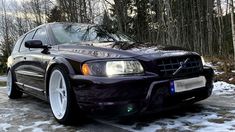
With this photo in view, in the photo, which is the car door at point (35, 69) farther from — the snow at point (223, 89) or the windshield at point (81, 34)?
the snow at point (223, 89)

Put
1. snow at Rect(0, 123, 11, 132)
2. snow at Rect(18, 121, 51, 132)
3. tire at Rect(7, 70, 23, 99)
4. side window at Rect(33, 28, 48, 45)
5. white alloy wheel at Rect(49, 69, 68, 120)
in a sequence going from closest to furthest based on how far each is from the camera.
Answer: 1. snow at Rect(18, 121, 51, 132)
2. snow at Rect(0, 123, 11, 132)
3. white alloy wheel at Rect(49, 69, 68, 120)
4. side window at Rect(33, 28, 48, 45)
5. tire at Rect(7, 70, 23, 99)

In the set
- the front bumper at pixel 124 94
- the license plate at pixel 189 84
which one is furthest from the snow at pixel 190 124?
the license plate at pixel 189 84

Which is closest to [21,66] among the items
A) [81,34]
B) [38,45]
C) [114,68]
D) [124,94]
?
[38,45]

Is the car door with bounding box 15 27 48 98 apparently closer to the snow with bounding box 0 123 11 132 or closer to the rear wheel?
the rear wheel

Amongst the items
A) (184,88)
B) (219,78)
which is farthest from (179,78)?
(219,78)

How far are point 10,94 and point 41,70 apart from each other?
2.51 meters

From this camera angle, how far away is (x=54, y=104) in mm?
4578

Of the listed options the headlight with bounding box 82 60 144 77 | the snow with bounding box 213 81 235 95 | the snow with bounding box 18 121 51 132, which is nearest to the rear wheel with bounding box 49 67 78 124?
the snow with bounding box 18 121 51 132

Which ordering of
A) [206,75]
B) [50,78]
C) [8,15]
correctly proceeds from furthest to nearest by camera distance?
1. [8,15]
2. [50,78]
3. [206,75]

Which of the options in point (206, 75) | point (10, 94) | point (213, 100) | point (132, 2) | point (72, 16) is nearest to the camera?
point (206, 75)

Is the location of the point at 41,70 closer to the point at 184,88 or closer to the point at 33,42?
the point at 33,42

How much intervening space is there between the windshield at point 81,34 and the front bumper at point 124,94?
4.31ft

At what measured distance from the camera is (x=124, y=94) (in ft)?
11.4

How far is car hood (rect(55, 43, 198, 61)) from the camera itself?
148 inches
